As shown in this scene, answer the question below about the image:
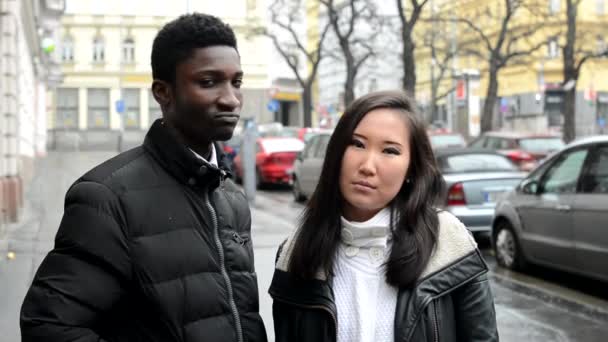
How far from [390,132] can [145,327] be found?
2.83ft

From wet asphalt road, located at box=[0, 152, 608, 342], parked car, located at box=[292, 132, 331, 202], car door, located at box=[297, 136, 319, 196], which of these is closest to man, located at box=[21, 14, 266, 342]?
wet asphalt road, located at box=[0, 152, 608, 342]

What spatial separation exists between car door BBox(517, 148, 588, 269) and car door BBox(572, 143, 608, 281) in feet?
0.40

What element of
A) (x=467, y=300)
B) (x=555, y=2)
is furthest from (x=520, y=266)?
(x=555, y=2)

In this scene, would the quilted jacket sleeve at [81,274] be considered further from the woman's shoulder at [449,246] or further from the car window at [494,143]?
the car window at [494,143]

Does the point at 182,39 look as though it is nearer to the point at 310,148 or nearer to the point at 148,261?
the point at 148,261

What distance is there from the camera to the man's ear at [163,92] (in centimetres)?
209

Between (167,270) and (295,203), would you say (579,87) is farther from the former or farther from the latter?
(167,270)

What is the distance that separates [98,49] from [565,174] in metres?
54.9

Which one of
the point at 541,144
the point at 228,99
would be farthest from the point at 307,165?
the point at 228,99

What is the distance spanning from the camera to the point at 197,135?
81.6 inches

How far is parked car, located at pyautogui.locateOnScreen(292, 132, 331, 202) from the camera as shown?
1714 centimetres

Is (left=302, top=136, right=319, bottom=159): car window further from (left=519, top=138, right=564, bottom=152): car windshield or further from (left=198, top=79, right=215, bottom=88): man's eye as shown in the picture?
(left=198, top=79, right=215, bottom=88): man's eye

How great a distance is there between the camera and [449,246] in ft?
7.20

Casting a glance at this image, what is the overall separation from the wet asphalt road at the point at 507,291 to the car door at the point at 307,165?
408 cm
